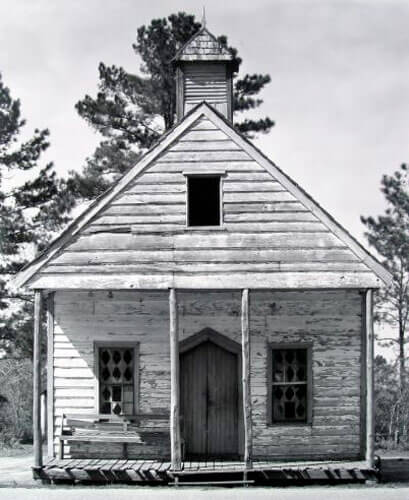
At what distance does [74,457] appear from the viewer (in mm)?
17516

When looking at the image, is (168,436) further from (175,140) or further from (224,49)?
(224,49)

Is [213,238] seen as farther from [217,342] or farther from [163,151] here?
[217,342]

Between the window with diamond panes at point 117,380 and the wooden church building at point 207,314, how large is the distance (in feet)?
0.09

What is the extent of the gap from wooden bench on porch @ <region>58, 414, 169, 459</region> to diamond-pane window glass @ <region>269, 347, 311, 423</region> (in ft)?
8.18

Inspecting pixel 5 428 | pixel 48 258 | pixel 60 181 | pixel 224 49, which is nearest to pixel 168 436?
pixel 48 258

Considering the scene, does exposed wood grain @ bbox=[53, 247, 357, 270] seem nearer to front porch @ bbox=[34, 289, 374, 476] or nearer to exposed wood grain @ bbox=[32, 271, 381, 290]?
exposed wood grain @ bbox=[32, 271, 381, 290]

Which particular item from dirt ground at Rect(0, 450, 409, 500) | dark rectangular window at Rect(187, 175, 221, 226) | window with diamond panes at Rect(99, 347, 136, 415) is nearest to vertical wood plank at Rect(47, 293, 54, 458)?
window with diamond panes at Rect(99, 347, 136, 415)

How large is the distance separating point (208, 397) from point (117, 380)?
207cm

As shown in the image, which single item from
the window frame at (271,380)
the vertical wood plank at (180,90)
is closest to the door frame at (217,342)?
the window frame at (271,380)

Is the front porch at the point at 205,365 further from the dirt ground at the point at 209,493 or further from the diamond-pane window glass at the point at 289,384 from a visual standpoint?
the dirt ground at the point at 209,493

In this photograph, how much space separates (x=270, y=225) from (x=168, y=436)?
16.6ft

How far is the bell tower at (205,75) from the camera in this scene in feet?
64.3

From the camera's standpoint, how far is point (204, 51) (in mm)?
19609

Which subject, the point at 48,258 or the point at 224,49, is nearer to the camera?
the point at 48,258
